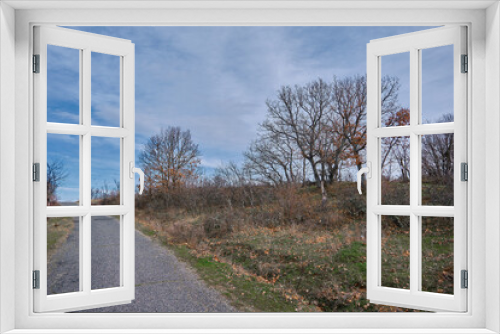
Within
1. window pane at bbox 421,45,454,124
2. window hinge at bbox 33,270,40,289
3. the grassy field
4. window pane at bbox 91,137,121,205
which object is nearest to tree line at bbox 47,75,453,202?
the grassy field

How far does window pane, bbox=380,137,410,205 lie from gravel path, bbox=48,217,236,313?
2.64m

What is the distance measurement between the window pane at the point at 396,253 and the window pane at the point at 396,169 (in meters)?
0.32

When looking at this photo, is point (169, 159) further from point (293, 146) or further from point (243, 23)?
point (243, 23)

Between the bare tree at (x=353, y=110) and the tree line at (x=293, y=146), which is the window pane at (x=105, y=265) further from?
the bare tree at (x=353, y=110)

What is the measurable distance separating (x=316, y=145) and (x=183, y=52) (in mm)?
2648

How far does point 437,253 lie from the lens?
12.9ft

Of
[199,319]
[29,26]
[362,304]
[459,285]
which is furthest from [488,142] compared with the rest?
[362,304]

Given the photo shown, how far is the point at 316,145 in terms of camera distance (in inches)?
203

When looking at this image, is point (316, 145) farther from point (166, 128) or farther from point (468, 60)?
point (468, 60)

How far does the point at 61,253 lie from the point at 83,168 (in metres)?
3.09

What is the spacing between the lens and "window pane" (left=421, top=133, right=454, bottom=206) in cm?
398

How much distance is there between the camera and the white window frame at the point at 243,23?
1.38 meters

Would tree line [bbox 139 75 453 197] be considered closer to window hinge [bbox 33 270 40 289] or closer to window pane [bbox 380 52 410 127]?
window pane [bbox 380 52 410 127]

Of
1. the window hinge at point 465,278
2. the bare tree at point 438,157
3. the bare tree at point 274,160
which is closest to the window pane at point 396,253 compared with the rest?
the bare tree at point 438,157
